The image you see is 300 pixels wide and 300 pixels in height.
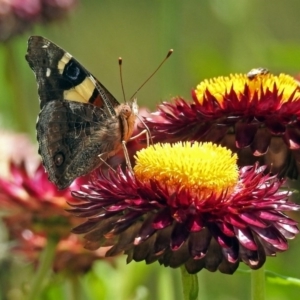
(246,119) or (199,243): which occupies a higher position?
(246,119)

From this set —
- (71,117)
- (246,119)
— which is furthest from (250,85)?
(71,117)

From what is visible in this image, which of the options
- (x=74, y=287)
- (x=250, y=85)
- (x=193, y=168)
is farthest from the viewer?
(x=74, y=287)

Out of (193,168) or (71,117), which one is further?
(71,117)

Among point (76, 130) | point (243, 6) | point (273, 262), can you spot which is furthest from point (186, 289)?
point (243, 6)

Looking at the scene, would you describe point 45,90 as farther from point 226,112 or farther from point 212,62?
point 212,62

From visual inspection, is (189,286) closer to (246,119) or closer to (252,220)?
(252,220)

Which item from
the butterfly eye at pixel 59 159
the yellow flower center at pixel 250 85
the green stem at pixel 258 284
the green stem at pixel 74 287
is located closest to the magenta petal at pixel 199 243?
the green stem at pixel 258 284
